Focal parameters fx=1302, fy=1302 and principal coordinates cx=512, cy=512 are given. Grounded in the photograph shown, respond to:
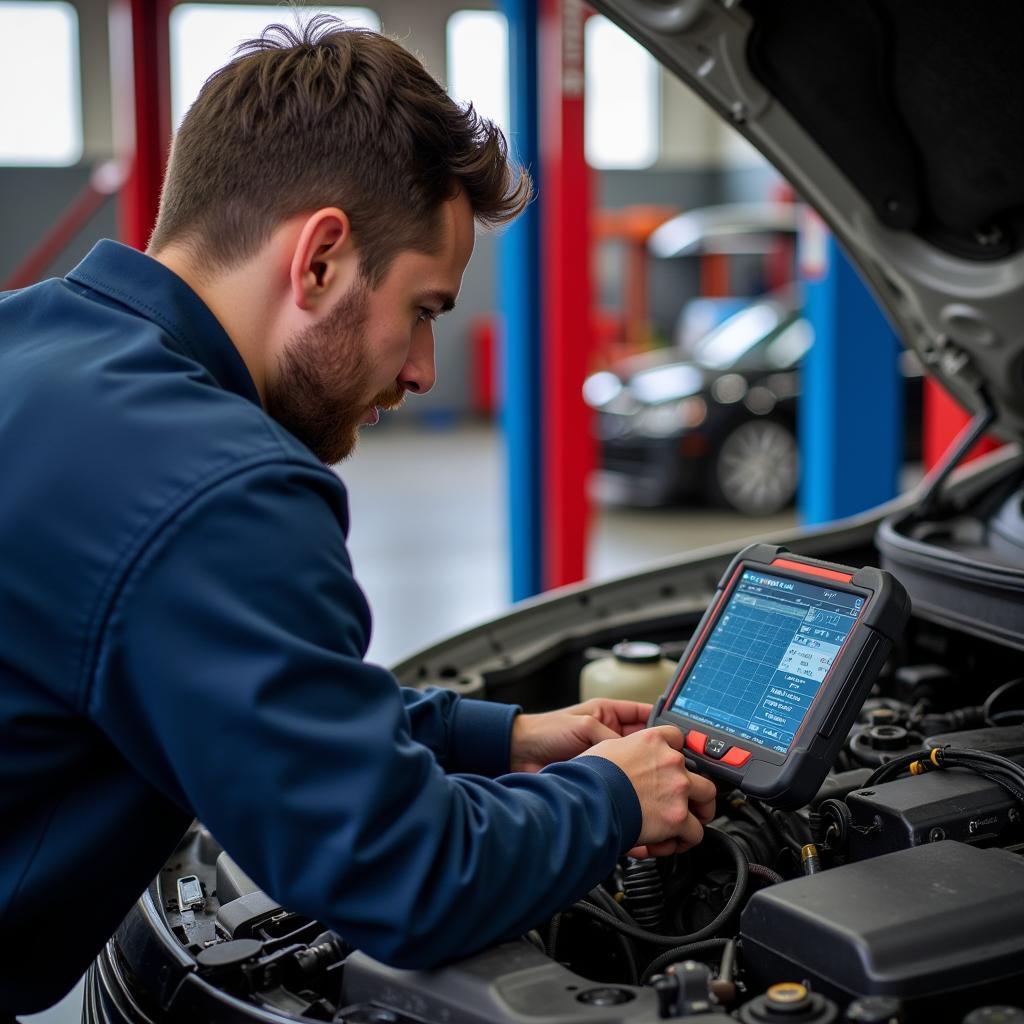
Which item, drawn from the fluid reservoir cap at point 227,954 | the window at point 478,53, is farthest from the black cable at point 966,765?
the window at point 478,53

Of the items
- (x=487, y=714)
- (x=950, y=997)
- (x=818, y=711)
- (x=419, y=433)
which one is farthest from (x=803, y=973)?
(x=419, y=433)

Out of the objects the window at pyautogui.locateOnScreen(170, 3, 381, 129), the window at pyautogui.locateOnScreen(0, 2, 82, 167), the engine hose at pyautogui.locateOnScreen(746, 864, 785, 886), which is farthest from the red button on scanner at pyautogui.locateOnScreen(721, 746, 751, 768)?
the window at pyautogui.locateOnScreen(0, 2, 82, 167)

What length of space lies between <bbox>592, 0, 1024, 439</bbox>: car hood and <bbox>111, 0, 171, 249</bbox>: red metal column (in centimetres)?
369

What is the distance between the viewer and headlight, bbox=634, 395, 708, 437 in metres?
7.07

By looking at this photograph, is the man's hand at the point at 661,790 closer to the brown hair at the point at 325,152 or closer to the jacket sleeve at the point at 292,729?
the jacket sleeve at the point at 292,729

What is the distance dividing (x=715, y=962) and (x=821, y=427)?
11.7ft

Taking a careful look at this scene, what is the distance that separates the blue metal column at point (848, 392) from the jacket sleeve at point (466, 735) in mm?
3344

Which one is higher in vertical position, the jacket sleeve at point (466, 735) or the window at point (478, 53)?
the window at point (478, 53)

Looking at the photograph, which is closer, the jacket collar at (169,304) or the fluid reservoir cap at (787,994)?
the fluid reservoir cap at (787,994)

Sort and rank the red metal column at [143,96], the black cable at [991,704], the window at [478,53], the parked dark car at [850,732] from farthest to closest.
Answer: the window at [478,53] → the red metal column at [143,96] → the black cable at [991,704] → the parked dark car at [850,732]

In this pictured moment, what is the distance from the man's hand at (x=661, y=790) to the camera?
3.86ft

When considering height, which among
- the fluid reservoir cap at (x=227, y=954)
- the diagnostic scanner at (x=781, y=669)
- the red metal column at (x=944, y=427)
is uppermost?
the diagnostic scanner at (x=781, y=669)

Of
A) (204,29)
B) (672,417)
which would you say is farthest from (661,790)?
(204,29)

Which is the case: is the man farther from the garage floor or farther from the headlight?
the headlight
